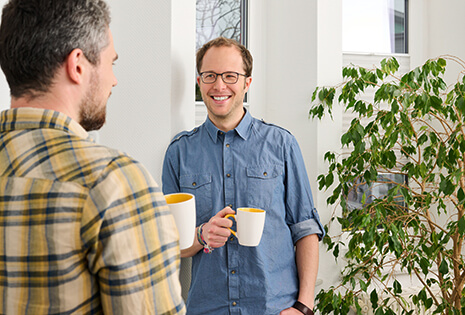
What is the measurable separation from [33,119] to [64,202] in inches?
5.6

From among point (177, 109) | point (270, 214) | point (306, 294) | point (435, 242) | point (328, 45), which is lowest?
point (306, 294)

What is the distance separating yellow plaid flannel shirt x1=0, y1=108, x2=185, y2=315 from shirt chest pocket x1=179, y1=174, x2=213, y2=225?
2.36ft

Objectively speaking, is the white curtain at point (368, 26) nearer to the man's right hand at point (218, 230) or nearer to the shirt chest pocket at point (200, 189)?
the shirt chest pocket at point (200, 189)

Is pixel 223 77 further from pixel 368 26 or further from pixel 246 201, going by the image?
pixel 368 26

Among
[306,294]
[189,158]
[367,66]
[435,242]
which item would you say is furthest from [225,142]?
[367,66]

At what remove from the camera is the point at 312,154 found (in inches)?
81.9

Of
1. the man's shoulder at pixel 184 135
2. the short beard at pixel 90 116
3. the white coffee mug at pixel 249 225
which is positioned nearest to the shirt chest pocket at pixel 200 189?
the man's shoulder at pixel 184 135

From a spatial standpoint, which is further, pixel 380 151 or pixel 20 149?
pixel 380 151

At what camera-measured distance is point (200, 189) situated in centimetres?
132

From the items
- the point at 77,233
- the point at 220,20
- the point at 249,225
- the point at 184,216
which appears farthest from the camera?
the point at 220,20

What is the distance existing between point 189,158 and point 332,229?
107cm

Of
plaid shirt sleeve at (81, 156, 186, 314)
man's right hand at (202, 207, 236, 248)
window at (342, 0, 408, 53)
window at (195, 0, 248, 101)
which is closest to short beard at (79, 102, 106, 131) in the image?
plaid shirt sleeve at (81, 156, 186, 314)

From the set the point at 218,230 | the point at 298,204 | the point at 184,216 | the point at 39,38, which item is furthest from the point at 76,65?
the point at 298,204

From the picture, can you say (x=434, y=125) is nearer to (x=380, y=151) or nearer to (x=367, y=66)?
(x=367, y=66)
